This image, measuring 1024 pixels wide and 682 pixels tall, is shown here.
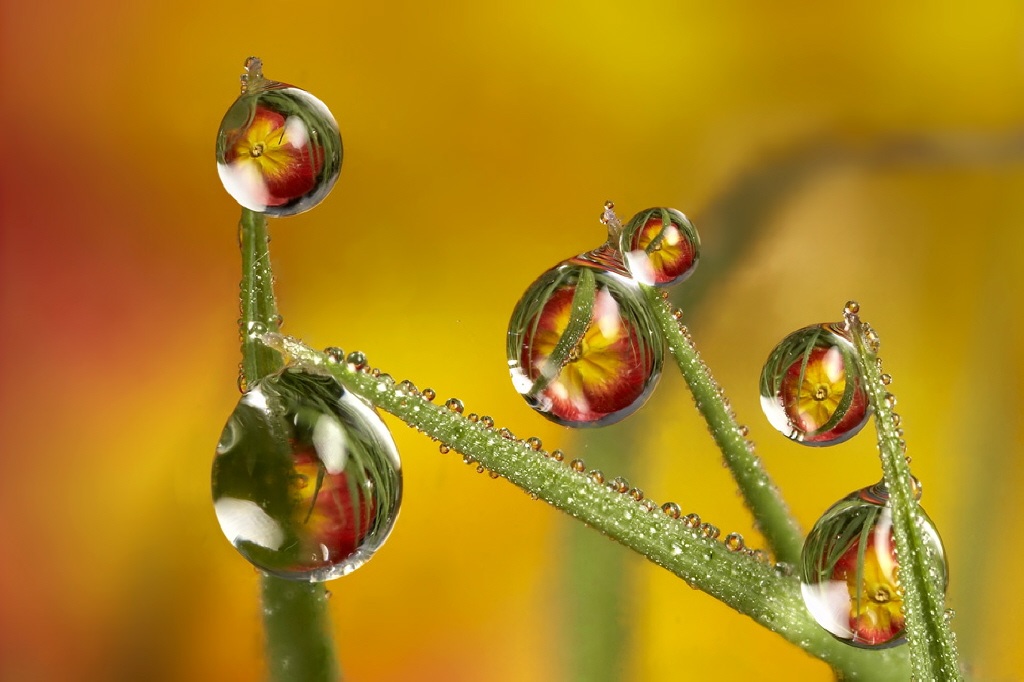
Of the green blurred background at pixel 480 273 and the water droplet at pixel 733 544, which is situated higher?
the green blurred background at pixel 480 273

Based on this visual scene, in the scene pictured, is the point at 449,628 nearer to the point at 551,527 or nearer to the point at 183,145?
the point at 551,527

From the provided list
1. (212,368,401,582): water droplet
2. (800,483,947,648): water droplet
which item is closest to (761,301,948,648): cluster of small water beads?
(800,483,947,648): water droplet

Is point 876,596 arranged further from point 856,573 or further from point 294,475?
point 294,475

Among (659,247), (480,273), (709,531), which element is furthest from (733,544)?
(480,273)

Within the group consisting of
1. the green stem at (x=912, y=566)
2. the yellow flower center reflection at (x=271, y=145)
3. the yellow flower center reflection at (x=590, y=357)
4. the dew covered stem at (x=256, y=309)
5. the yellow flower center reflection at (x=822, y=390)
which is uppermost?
the yellow flower center reflection at (x=271, y=145)

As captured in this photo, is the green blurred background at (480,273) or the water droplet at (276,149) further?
the green blurred background at (480,273)

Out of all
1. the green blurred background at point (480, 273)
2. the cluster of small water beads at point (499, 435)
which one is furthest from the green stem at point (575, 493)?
the green blurred background at point (480, 273)

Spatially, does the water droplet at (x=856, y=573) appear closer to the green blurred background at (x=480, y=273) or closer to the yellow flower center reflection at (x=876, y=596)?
the yellow flower center reflection at (x=876, y=596)

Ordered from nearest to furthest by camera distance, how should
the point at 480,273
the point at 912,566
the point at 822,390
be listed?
the point at 912,566, the point at 822,390, the point at 480,273
